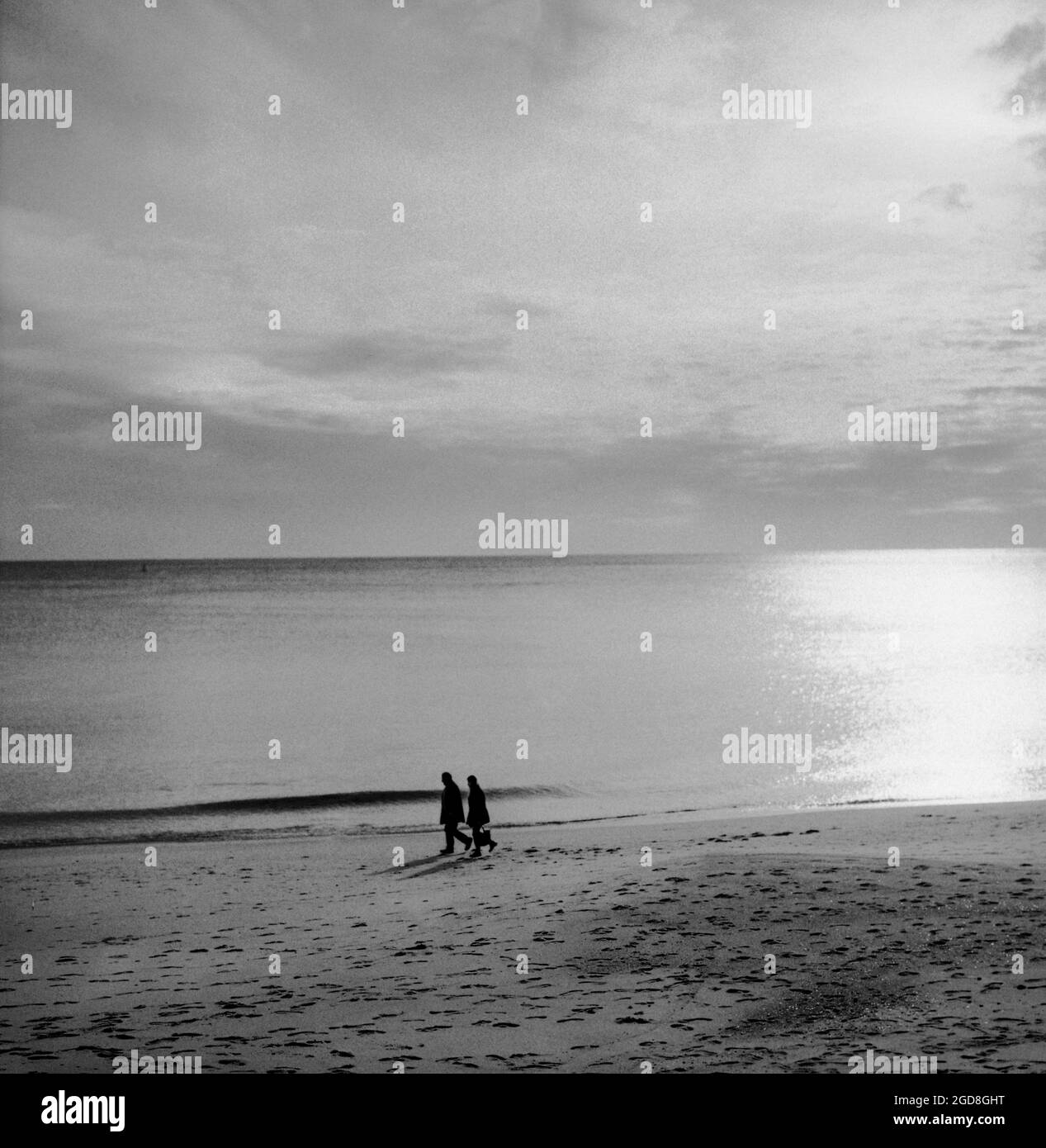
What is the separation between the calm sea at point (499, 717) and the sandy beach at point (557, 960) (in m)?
8.69

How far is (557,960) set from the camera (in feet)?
39.0

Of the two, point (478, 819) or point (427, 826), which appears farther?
point (427, 826)

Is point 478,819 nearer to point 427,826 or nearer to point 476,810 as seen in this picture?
point 476,810

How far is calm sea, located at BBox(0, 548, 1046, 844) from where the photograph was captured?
2892cm

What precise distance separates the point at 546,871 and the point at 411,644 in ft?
224

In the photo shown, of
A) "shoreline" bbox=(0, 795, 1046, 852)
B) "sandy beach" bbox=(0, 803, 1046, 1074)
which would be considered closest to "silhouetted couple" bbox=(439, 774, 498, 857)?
"sandy beach" bbox=(0, 803, 1046, 1074)

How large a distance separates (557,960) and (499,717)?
35617mm

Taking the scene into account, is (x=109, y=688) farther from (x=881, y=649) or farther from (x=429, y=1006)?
(x=881, y=649)

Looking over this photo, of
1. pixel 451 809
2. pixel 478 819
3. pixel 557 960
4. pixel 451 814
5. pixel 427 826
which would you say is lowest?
pixel 427 826

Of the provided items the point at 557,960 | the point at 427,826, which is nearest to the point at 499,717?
the point at 427,826

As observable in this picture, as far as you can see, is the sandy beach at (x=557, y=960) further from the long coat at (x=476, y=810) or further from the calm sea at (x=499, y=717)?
Answer: the calm sea at (x=499, y=717)

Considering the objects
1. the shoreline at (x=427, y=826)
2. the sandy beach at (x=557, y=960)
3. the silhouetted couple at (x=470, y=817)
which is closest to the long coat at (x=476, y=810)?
the silhouetted couple at (x=470, y=817)

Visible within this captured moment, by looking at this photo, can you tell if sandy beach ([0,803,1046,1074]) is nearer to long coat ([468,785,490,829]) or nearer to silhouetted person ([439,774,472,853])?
silhouetted person ([439,774,472,853])
